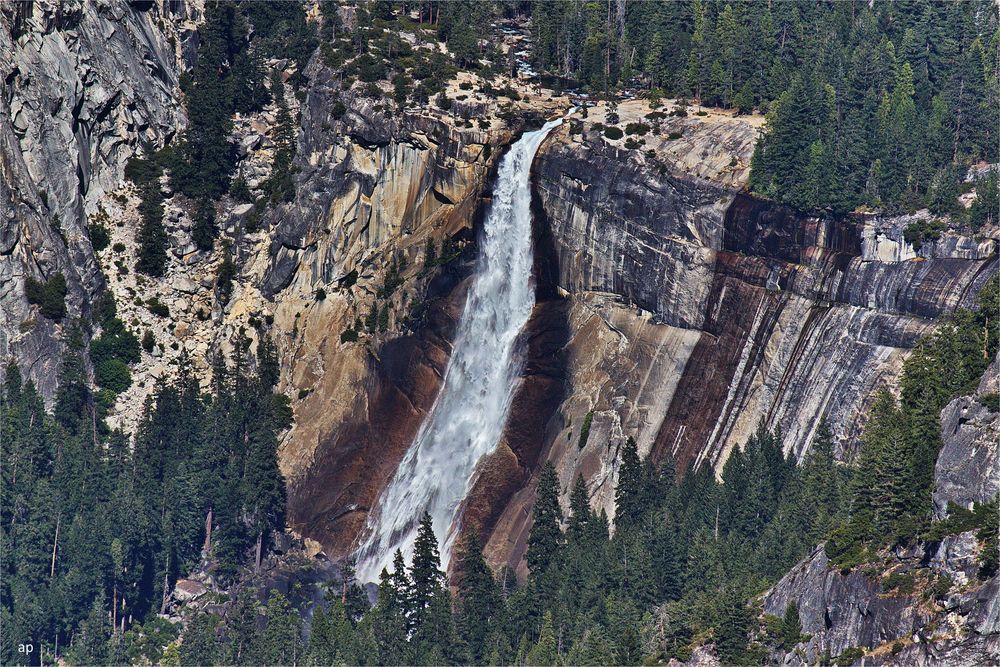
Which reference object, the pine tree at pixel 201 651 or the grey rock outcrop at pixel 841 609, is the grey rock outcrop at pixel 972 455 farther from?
the pine tree at pixel 201 651

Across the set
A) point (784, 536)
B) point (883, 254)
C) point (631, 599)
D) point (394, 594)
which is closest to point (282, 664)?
point (394, 594)

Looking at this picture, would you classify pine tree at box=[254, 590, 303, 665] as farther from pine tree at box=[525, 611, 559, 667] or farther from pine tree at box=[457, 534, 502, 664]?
pine tree at box=[525, 611, 559, 667]

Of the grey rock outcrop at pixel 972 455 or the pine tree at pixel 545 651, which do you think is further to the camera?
the pine tree at pixel 545 651

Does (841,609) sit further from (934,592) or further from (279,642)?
(279,642)

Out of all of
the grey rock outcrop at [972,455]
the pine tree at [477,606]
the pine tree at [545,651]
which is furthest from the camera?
the pine tree at [477,606]

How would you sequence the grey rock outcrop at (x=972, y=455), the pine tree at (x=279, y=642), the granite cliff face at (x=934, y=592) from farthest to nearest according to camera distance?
1. the pine tree at (x=279, y=642)
2. the grey rock outcrop at (x=972, y=455)
3. the granite cliff face at (x=934, y=592)

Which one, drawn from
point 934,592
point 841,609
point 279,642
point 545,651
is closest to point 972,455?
point 934,592

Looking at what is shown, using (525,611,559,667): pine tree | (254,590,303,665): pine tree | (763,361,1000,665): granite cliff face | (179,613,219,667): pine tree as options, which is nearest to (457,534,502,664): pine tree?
(525,611,559,667): pine tree

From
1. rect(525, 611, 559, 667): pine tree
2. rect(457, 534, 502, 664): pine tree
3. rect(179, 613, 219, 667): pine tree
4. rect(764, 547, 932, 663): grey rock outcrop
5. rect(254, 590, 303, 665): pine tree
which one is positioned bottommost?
rect(179, 613, 219, 667): pine tree

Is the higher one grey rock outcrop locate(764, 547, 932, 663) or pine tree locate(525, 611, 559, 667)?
grey rock outcrop locate(764, 547, 932, 663)

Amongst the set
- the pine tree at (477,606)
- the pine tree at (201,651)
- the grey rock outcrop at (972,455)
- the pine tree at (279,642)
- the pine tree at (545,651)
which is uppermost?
the grey rock outcrop at (972,455)

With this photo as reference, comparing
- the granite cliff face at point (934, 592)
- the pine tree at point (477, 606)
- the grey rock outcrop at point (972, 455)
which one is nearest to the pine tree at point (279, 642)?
the pine tree at point (477, 606)

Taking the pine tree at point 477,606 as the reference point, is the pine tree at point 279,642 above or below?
→ below
